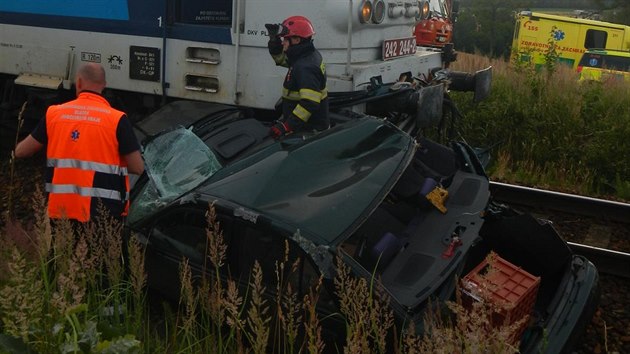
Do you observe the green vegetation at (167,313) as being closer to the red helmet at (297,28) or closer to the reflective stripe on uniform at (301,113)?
the reflective stripe on uniform at (301,113)

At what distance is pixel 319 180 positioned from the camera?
164 inches

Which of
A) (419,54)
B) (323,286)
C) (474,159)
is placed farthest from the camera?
(419,54)

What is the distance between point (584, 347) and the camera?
4.52 metres

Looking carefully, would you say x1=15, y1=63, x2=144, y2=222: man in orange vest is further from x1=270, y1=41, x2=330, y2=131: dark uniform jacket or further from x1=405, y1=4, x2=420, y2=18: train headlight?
x1=405, y1=4, x2=420, y2=18: train headlight

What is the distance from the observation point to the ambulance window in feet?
66.4

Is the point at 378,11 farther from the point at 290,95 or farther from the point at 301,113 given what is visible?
the point at 301,113

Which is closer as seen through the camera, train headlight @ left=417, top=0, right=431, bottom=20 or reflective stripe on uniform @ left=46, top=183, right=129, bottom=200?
reflective stripe on uniform @ left=46, top=183, right=129, bottom=200

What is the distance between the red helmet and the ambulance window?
16.6m

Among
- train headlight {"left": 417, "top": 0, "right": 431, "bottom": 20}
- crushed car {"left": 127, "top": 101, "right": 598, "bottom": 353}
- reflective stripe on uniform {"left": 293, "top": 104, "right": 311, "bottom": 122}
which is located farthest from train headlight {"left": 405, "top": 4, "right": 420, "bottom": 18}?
crushed car {"left": 127, "top": 101, "right": 598, "bottom": 353}

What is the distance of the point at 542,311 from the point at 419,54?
431cm

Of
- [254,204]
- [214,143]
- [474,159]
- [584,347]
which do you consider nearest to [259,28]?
[214,143]

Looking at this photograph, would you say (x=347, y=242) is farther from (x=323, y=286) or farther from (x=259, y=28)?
(x=259, y=28)

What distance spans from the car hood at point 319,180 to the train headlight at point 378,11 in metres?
2.22

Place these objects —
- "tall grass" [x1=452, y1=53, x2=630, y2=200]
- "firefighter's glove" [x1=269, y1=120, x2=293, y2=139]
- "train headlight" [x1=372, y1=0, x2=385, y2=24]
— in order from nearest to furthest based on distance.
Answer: "firefighter's glove" [x1=269, y1=120, x2=293, y2=139] → "train headlight" [x1=372, y1=0, x2=385, y2=24] → "tall grass" [x1=452, y1=53, x2=630, y2=200]
